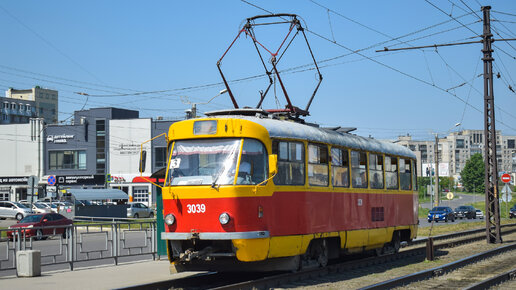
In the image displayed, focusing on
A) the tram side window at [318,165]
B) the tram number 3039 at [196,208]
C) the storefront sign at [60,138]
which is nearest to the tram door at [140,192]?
the storefront sign at [60,138]

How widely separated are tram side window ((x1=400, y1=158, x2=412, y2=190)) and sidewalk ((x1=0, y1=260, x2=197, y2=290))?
7.24 meters

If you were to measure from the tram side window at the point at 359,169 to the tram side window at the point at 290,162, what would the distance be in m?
2.84

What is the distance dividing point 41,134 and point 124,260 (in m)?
70.8

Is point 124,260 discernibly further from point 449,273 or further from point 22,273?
point 449,273

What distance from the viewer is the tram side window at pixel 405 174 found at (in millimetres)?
21031

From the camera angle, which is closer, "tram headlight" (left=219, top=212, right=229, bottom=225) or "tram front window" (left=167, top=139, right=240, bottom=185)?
"tram headlight" (left=219, top=212, right=229, bottom=225)

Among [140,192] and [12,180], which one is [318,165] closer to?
[140,192]

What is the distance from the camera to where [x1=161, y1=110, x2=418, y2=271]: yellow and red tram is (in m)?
13.2

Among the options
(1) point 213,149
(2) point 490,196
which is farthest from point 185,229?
(2) point 490,196

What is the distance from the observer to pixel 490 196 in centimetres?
2653

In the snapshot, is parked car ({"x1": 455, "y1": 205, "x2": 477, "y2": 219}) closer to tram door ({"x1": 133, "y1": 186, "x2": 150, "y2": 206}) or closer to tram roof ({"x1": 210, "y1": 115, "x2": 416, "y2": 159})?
tram door ({"x1": 133, "y1": 186, "x2": 150, "y2": 206})

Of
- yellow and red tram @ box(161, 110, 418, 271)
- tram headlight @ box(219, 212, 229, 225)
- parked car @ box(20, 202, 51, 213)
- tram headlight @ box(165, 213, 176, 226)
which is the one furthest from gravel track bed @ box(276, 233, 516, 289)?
parked car @ box(20, 202, 51, 213)

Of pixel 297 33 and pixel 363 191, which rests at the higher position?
pixel 297 33

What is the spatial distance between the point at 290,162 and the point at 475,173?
160 m
